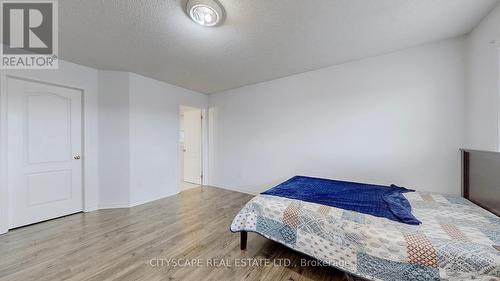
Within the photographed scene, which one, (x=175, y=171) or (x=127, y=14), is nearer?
(x=127, y=14)

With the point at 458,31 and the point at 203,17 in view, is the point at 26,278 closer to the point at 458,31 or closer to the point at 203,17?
the point at 203,17

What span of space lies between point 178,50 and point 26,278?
2.68 metres

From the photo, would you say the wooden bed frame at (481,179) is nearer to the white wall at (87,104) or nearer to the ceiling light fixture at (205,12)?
the ceiling light fixture at (205,12)

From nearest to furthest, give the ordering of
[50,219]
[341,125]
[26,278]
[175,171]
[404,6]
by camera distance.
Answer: [26,278] < [404,6] < [50,219] < [341,125] < [175,171]

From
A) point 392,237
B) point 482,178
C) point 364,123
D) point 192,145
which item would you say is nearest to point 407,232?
point 392,237

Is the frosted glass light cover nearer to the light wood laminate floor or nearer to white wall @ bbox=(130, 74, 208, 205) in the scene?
white wall @ bbox=(130, 74, 208, 205)

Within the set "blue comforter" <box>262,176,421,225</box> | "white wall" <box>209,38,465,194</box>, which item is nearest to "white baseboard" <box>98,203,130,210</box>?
"white wall" <box>209,38,465,194</box>

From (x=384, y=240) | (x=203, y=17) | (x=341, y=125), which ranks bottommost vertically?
(x=384, y=240)

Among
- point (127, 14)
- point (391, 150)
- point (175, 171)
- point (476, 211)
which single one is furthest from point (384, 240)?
point (175, 171)

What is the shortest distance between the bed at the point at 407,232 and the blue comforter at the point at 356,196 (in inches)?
3.8

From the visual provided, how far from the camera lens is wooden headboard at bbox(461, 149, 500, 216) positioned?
5.48 ft

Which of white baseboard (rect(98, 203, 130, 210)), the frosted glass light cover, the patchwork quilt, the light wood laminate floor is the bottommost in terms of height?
the light wood laminate floor

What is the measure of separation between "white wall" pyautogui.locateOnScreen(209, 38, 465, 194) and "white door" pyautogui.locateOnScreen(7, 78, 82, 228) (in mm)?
2798

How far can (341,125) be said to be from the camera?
2.95 m
